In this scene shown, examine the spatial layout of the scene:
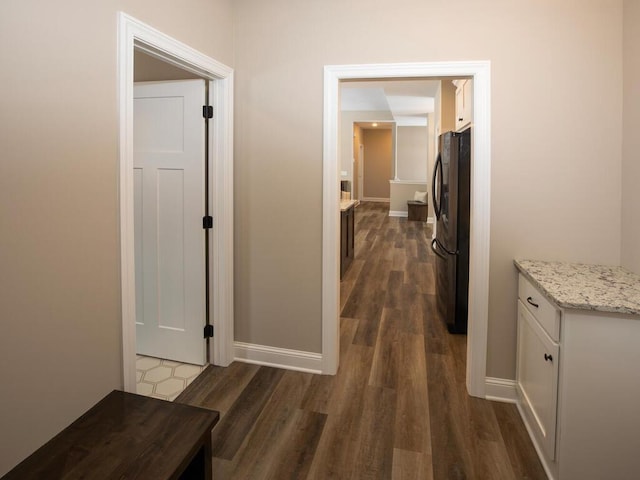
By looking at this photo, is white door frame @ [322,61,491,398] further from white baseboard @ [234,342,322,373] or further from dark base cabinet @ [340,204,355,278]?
dark base cabinet @ [340,204,355,278]

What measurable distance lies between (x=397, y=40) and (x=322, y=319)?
1.81m

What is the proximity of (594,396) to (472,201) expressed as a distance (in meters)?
1.18

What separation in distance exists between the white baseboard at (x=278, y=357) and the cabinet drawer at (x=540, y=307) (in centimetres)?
133

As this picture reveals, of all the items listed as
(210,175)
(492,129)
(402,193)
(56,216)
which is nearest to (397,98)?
(402,193)

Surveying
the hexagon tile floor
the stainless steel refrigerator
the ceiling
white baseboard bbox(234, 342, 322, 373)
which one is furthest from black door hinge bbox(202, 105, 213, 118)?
the ceiling

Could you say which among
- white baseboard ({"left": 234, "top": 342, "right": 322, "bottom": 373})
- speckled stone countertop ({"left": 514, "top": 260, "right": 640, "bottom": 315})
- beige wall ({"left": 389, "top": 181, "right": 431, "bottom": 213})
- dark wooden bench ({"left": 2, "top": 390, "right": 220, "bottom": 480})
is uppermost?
beige wall ({"left": 389, "top": 181, "right": 431, "bottom": 213})

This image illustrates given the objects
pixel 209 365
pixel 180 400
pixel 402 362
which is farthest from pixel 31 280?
pixel 402 362

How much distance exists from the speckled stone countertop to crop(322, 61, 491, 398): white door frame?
28 cm

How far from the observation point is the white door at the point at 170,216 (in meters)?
2.65

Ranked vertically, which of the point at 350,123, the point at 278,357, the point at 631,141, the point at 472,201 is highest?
the point at 350,123

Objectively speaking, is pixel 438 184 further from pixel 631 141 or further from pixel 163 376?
pixel 163 376

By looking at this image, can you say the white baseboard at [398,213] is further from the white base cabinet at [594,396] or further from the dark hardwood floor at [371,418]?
the white base cabinet at [594,396]

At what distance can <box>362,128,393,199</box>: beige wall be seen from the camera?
1502 cm

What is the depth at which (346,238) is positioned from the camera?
5441 mm
